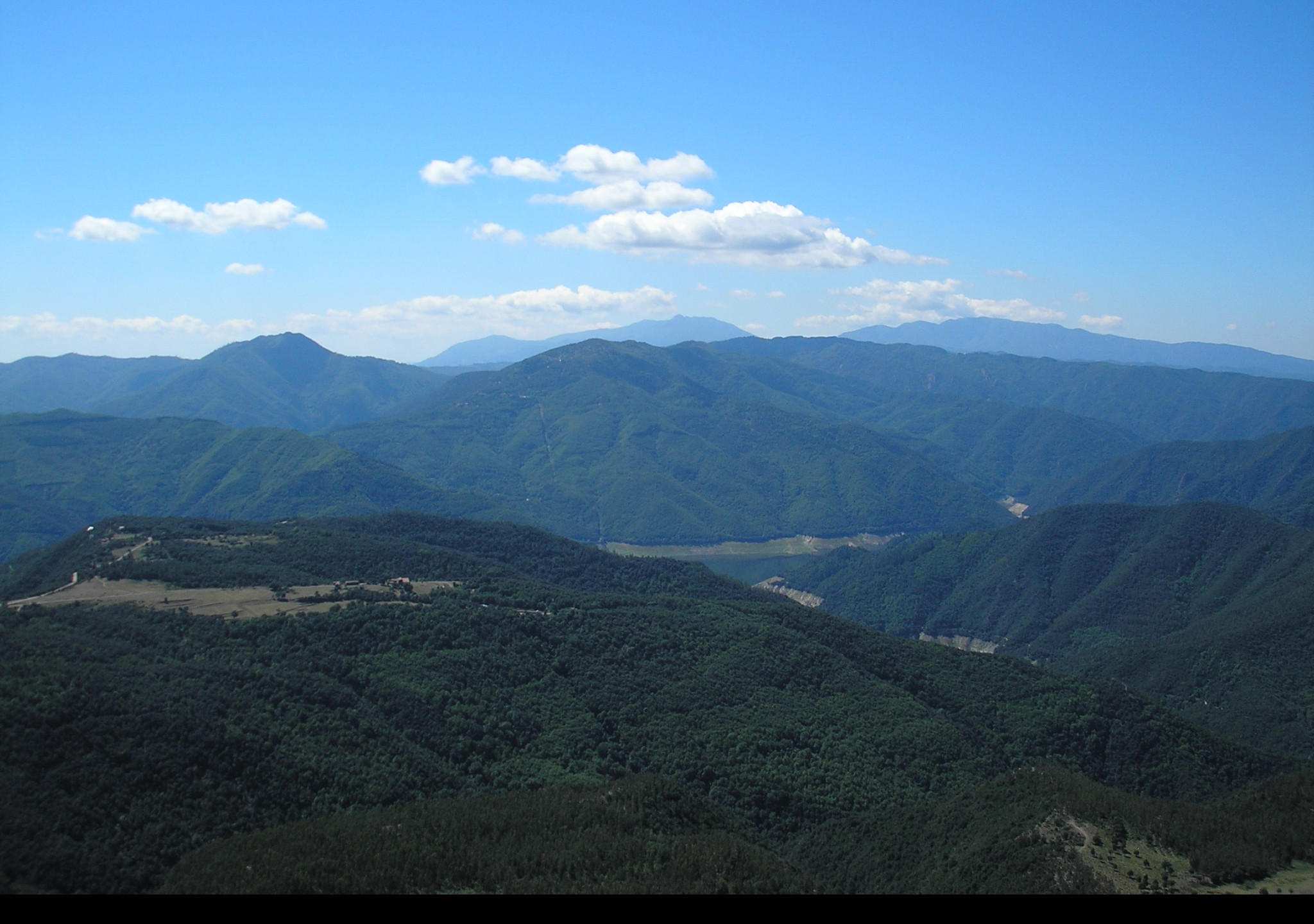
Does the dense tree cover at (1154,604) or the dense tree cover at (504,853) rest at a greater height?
the dense tree cover at (504,853)

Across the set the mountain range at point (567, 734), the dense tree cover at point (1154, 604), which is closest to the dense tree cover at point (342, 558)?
the mountain range at point (567, 734)

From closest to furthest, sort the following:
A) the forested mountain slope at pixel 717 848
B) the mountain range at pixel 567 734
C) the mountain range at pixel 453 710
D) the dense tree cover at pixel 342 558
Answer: the forested mountain slope at pixel 717 848 < the mountain range at pixel 567 734 < the mountain range at pixel 453 710 < the dense tree cover at pixel 342 558

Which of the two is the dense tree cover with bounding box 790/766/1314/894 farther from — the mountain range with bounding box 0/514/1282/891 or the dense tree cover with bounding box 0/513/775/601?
the dense tree cover with bounding box 0/513/775/601

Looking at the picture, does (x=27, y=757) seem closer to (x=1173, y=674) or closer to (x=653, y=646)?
(x=653, y=646)

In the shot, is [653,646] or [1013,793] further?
[653,646]

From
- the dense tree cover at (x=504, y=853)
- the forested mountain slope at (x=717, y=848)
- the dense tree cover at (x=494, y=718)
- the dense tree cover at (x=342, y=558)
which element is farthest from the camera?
the dense tree cover at (x=342, y=558)

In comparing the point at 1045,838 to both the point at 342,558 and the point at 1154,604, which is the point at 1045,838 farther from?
the point at 1154,604

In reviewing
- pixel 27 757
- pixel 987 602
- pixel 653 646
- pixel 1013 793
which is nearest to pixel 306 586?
pixel 653 646

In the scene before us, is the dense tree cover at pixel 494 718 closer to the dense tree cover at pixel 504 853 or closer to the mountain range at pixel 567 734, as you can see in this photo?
the mountain range at pixel 567 734
